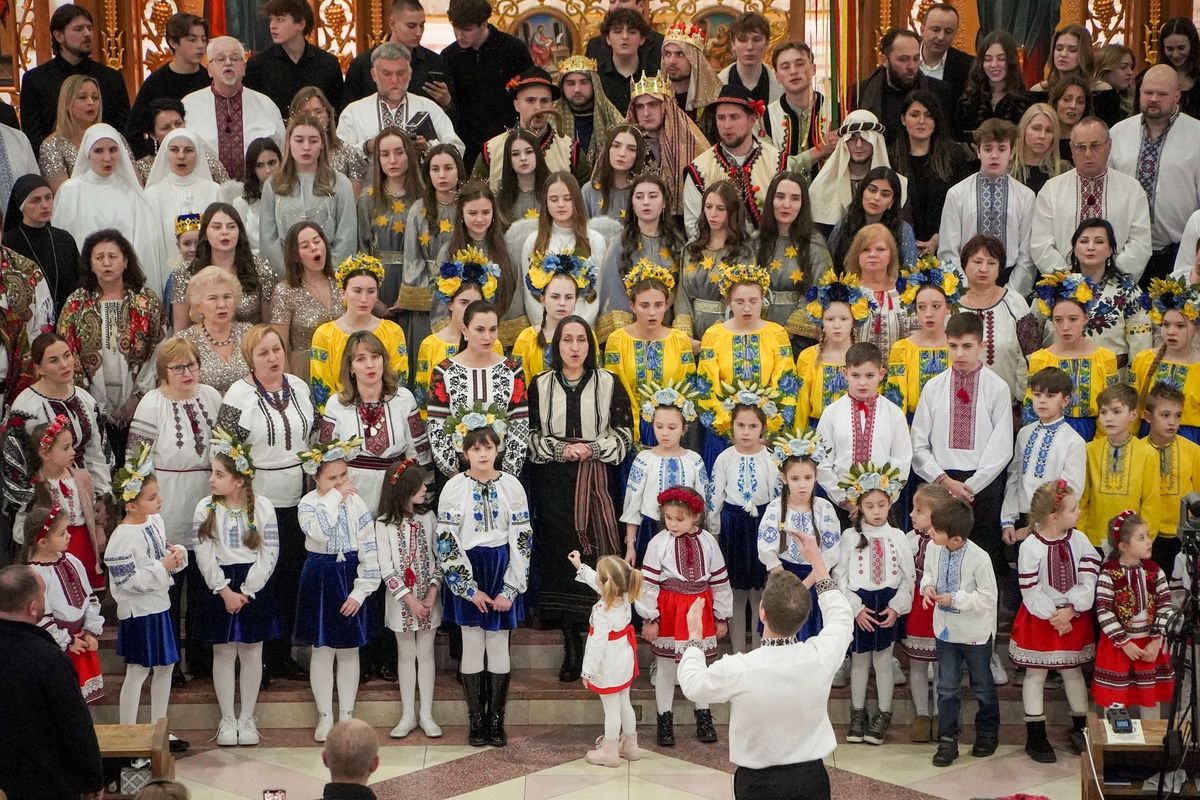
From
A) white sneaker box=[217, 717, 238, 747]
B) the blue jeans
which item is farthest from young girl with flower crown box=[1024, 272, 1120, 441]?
white sneaker box=[217, 717, 238, 747]

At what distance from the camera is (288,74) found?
33.1ft

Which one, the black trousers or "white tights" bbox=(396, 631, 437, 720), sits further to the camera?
"white tights" bbox=(396, 631, 437, 720)

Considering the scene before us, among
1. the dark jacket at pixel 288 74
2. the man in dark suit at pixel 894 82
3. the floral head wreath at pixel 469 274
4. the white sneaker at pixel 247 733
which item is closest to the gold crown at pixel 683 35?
the man in dark suit at pixel 894 82

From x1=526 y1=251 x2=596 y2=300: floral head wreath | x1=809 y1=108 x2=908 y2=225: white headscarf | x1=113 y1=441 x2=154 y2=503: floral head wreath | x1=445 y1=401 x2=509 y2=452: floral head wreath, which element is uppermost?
x1=809 y1=108 x2=908 y2=225: white headscarf

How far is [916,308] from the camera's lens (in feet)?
26.8

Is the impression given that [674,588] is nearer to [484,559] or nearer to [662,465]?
[662,465]

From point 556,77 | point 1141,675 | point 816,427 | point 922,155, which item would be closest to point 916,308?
point 816,427

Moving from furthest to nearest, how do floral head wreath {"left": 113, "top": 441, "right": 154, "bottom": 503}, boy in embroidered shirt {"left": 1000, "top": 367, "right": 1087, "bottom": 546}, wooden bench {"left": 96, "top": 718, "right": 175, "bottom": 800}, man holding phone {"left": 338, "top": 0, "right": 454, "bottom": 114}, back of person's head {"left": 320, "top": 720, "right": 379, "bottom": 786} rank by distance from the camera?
1. man holding phone {"left": 338, "top": 0, "right": 454, "bottom": 114}
2. boy in embroidered shirt {"left": 1000, "top": 367, "right": 1087, "bottom": 546}
3. floral head wreath {"left": 113, "top": 441, "right": 154, "bottom": 503}
4. wooden bench {"left": 96, "top": 718, "right": 175, "bottom": 800}
5. back of person's head {"left": 320, "top": 720, "right": 379, "bottom": 786}

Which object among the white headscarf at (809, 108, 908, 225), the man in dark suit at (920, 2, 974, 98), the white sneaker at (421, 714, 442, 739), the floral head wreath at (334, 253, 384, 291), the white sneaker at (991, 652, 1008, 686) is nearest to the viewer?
the white sneaker at (421, 714, 442, 739)

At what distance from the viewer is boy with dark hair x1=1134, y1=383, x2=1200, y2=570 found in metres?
7.70

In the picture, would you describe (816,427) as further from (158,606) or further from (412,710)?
(158,606)

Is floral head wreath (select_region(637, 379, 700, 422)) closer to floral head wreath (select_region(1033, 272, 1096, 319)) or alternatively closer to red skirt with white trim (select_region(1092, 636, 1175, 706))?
floral head wreath (select_region(1033, 272, 1096, 319))

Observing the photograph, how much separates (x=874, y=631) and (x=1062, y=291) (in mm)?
1988

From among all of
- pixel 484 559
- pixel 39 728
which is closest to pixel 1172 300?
pixel 484 559
